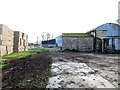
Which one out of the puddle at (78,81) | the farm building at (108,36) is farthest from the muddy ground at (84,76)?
the farm building at (108,36)

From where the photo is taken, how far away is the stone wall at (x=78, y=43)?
41500mm

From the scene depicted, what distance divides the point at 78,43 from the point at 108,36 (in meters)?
5.53

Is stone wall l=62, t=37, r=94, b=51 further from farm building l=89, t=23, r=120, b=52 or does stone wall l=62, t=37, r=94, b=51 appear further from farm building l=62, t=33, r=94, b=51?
farm building l=89, t=23, r=120, b=52

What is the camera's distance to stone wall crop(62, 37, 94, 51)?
41500 millimetres

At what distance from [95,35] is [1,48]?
2291 centimetres

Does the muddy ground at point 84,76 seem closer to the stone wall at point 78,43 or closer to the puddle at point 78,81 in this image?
the puddle at point 78,81

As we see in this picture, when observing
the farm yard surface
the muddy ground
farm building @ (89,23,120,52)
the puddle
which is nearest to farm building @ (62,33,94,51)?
farm building @ (89,23,120,52)

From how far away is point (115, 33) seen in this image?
40688mm

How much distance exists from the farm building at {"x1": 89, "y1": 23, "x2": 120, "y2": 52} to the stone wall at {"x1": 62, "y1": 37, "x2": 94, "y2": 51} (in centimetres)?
145

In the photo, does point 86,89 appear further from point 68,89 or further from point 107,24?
point 107,24

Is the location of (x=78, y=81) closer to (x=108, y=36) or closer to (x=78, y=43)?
(x=78, y=43)

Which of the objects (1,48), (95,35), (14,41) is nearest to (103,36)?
(95,35)

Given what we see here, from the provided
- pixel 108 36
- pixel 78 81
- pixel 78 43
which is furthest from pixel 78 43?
pixel 78 81

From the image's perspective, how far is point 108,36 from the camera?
41344 millimetres
